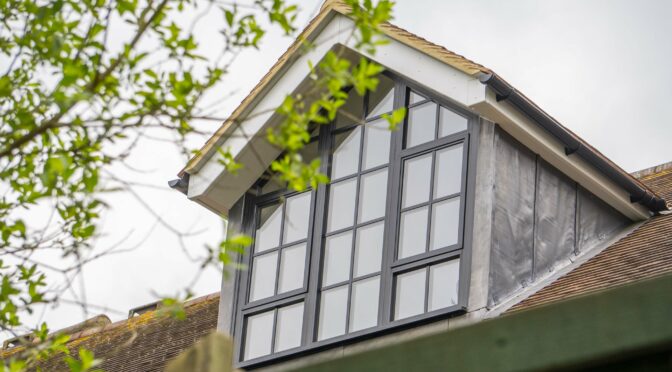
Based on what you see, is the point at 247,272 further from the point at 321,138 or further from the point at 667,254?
the point at 667,254

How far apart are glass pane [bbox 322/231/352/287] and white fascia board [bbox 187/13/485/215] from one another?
2.89 ft

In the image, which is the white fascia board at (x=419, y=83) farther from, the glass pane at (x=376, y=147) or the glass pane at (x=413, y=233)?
the glass pane at (x=413, y=233)

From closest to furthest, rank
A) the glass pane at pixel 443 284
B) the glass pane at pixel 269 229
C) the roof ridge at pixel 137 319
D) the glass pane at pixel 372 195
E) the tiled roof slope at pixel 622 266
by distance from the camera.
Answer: the tiled roof slope at pixel 622 266
the glass pane at pixel 443 284
the glass pane at pixel 372 195
the glass pane at pixel 269 229
the roof ridge at pixel 137 319

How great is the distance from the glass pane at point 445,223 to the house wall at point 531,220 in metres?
0.30

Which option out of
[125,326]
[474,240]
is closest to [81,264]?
[474,240]

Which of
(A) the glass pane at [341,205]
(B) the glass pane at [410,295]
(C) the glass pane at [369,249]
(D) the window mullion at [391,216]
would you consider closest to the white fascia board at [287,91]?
(D) the window mullion at [391,216]

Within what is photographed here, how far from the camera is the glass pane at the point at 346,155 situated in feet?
32.4

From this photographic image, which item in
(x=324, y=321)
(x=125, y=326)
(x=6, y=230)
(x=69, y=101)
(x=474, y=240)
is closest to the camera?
(x=69, y=101)

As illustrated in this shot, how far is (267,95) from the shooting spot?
10.4 meters

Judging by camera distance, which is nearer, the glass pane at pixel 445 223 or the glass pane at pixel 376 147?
the glass pane at pixel 445 223

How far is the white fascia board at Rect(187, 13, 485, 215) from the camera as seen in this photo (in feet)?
30.6

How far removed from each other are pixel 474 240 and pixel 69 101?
16.6 ft

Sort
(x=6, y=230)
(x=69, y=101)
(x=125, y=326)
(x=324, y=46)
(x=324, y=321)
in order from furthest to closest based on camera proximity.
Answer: (x=125, y=326)
(x=324, y=46)
(x=324, y=321)
(x=6, y=230)
(x=69, y=101)

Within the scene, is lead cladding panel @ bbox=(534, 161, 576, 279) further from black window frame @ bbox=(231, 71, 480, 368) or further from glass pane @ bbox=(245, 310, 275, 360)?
glass pane @ bbox=(245, 310, 275, 360)
